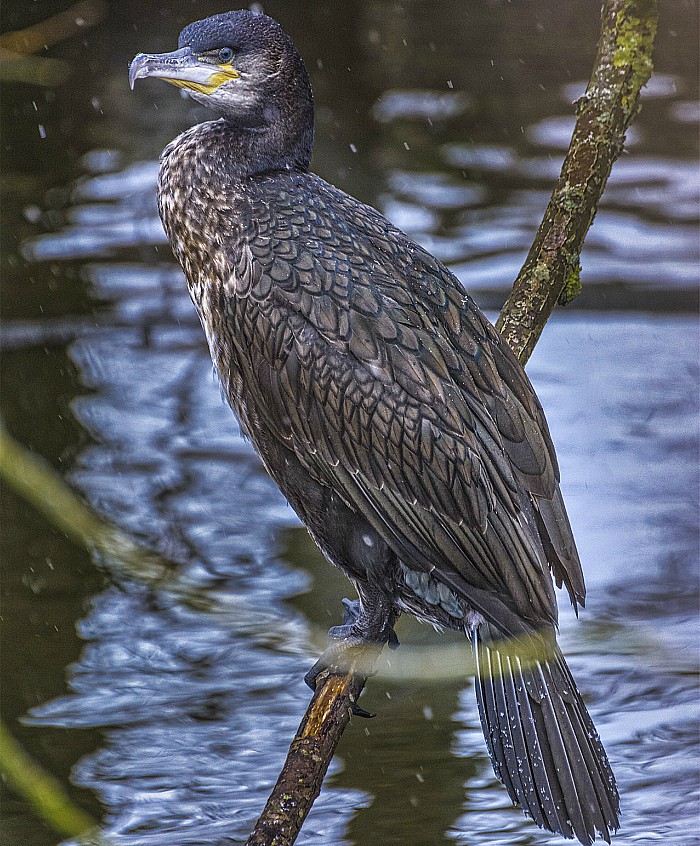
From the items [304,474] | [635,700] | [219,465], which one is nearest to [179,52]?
[304,474]

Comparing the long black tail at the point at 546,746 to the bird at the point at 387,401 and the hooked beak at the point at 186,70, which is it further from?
the hooked beak at the point at 186,70

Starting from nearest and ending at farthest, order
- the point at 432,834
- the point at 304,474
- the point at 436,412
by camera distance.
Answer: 1. the point at 436,412
2. the point at 304,474
3. the point at 432,834

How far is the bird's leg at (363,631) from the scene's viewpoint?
3.06 meters

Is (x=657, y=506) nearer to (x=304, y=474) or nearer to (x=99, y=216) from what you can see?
(x=304, y=474)

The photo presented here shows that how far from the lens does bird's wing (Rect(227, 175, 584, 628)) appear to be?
2.81 m

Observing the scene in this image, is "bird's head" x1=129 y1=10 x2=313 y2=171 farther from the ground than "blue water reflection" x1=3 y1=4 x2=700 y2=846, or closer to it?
farther from the ground

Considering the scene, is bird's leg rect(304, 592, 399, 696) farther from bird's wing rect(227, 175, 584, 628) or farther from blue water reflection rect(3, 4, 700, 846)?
bird's wing rect(227, 175, 584, 628)

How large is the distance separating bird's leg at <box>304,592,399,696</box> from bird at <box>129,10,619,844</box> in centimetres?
4

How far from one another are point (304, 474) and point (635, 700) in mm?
2578

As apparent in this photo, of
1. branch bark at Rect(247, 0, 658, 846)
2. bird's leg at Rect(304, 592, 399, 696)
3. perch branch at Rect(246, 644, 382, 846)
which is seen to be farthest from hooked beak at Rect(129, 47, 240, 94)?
perch branch at Rect(246, 644, 382, 846)

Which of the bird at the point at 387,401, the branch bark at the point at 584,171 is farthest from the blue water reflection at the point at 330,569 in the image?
the branch bark at the point at 584,171

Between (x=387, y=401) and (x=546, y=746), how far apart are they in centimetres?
82

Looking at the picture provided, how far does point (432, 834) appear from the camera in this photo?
427cm

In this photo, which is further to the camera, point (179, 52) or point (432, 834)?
point (432, 834)
